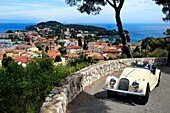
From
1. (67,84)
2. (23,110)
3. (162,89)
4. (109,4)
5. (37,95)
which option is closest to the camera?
(23,110)

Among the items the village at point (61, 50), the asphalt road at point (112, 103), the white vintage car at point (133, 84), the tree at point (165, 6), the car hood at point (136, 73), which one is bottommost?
the village at point (61, 50)

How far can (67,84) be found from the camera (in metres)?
5.82

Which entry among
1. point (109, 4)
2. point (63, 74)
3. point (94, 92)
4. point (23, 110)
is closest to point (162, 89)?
point (94, 92)

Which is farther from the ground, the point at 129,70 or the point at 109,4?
the point at 109,4

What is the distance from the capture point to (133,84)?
6.32m

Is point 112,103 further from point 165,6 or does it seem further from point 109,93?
point 165,6

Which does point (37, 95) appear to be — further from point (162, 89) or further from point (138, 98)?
point (162, 89)

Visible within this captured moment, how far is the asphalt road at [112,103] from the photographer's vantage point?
562cm

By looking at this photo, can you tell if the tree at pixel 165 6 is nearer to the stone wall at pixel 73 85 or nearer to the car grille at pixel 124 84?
the stone wall at pixel 73 85

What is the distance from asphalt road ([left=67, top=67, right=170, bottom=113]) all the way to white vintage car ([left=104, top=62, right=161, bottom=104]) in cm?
21

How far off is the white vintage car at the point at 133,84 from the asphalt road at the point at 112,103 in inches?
8.4

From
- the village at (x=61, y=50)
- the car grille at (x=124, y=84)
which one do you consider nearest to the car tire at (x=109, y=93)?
Answer: the car grille at (x=124, y=84)

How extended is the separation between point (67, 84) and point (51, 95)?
783 millimetres

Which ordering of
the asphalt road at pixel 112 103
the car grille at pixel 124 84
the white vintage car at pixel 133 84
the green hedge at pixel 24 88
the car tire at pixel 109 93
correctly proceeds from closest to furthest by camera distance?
1. the green hedge at pixel 24 88
2. the asphalt road at pixel 112 103
3. the white vintage car at pixel 133 84
4. the car grille at pixel 124 84
5. the car tire at pixel 109 93
